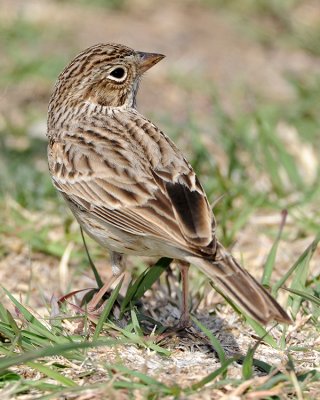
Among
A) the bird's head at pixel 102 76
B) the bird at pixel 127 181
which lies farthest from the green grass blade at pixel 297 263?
the bird's head at pixel 102 76

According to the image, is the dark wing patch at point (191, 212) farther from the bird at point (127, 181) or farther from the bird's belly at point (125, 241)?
the bird's belly at point (125, 241)

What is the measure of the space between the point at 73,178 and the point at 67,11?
730cm

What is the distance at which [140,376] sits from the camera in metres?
4.05

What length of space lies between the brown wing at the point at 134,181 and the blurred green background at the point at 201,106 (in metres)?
0.76

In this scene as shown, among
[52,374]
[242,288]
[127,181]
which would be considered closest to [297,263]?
Result: [127,181]

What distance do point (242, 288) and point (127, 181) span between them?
105 cm

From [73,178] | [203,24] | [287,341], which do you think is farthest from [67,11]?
[287,341]

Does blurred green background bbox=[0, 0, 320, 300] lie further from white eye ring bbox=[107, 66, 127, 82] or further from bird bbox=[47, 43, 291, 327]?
white eye ring bbox=[107, 66, 127, 82]

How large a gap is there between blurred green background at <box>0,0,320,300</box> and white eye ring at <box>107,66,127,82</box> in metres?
1.16

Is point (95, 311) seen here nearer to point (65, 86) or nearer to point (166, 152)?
point (166, 152)

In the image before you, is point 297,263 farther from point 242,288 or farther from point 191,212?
point 242,288

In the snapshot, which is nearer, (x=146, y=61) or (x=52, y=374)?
(x=52, y=374)

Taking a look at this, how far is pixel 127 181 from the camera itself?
16.1ft

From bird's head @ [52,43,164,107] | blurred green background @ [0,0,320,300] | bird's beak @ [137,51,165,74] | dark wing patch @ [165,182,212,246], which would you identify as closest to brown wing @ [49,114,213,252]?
dark wing patch @ [165,182,212,246]
